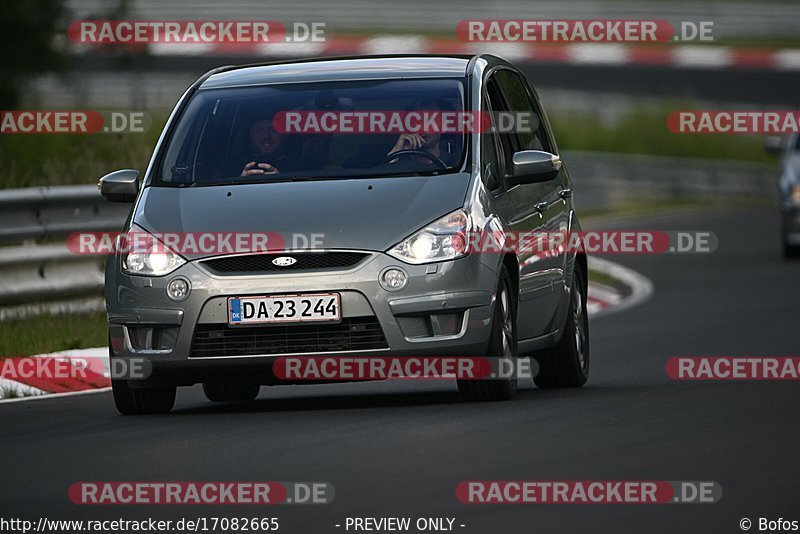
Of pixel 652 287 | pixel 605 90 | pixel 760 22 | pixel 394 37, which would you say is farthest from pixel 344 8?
pixel 652 287

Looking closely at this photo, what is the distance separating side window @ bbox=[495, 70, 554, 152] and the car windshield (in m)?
0.85

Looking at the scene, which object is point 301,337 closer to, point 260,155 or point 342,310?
point 342,310

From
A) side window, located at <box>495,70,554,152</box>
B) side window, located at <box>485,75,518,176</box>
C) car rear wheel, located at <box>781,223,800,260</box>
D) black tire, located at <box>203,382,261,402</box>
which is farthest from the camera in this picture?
car rear wheel, located at <box>781,223,800,260</box>

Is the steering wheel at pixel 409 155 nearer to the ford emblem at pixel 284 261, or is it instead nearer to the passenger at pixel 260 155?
the passenger at pixel 260 155

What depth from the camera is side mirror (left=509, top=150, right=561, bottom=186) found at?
1077 cm

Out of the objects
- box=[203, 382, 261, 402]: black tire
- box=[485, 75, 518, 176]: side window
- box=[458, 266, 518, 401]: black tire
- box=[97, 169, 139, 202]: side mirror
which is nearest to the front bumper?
box=[458, 266, 518, 401]: black tire

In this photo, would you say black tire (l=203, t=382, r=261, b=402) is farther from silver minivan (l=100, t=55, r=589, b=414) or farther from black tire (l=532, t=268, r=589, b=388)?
black tire (l=532, t=268, r=589, b=388)

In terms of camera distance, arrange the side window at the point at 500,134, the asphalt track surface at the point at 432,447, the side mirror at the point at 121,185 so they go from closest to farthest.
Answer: the asphalt track surface at the point at 432,447 → the side mirror at the point at 121,185 → the side window at the point at 500,134

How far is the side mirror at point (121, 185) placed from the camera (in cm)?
1088

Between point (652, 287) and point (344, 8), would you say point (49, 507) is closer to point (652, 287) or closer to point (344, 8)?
point (652, 287)

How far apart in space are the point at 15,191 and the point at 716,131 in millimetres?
32537

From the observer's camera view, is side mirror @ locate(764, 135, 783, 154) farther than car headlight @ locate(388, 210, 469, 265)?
Yes

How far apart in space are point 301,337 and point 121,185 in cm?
156

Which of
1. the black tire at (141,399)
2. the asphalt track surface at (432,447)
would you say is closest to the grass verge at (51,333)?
the asphalt track surface at (432,447)
